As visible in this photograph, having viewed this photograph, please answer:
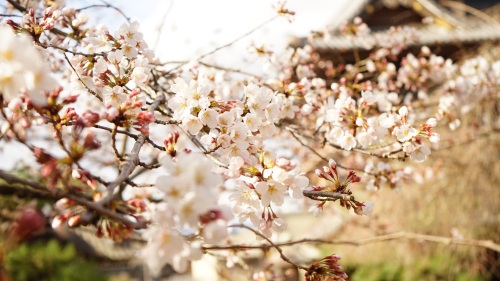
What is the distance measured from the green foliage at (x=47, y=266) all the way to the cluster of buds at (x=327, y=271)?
7.73 metres

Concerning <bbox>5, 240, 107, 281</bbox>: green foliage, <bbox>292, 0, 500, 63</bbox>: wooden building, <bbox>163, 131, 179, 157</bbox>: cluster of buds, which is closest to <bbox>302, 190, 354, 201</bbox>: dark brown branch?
<bbox>163, 131, 179, 157</bbox>: cluster of buds

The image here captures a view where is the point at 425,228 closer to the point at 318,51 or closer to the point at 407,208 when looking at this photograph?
the point at 407,208

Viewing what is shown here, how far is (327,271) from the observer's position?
3.85ft

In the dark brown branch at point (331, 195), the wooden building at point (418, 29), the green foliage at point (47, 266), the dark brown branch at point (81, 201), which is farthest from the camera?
the green foliage at point (47, 266)

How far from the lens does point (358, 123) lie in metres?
1.57

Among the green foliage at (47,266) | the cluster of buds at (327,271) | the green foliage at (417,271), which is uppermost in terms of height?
the cluster of buds at (327,271)

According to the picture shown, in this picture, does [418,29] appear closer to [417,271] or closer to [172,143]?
[417,271]

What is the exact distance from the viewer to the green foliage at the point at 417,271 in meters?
4.82

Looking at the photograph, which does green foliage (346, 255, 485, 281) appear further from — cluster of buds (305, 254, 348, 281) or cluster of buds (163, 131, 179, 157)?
cluster of buds (163, 131, 179, 157)

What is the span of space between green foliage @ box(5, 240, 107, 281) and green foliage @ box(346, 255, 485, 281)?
5.53 meters

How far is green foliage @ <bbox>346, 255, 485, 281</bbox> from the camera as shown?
482cm

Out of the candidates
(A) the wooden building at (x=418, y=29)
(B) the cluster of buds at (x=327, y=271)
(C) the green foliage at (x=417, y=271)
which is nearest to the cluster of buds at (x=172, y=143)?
(B) the cluster of buds at (x=327, y=271)

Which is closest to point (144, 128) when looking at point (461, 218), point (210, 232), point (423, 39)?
point (210, 232)

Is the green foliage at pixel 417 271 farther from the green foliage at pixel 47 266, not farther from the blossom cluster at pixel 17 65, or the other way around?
the green foliage at pixel 47 266
